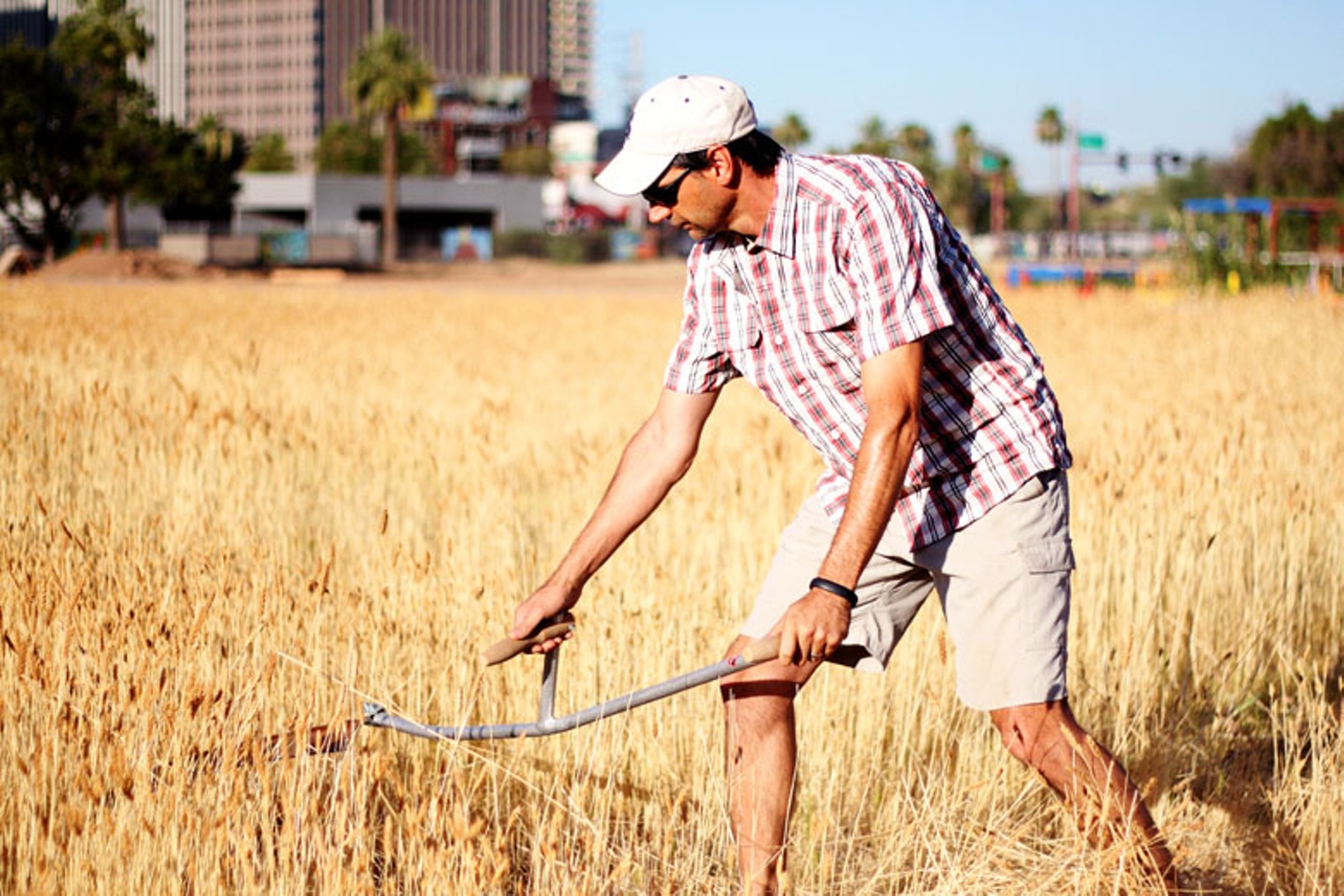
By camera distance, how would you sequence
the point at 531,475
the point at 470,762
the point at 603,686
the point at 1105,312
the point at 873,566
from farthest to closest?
the point at 1105,312, the point at 531,475, the point at 603,686, the point at 470,762, the point at 873,566

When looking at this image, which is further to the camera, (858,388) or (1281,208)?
(1281,208)

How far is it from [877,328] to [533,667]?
5.41 feet

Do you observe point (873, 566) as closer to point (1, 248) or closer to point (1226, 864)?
point (1226, 864)

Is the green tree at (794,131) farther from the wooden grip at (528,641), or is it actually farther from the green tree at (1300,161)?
the wooden grip at (528,641)

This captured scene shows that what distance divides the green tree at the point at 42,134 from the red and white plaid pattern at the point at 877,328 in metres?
49.9

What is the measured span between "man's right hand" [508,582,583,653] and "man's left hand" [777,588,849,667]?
1.89ft

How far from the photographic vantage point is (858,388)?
3160 mm

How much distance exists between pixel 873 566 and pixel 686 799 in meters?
0.93

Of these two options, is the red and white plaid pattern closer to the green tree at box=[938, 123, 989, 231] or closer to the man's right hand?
the man's right hand

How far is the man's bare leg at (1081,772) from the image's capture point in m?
3.00

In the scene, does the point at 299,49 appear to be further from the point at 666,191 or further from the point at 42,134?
the point at 666,191

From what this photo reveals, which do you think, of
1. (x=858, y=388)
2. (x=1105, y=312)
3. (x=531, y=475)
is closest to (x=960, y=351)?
(x=858, y=388)

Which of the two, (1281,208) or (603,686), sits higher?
(1281,208)

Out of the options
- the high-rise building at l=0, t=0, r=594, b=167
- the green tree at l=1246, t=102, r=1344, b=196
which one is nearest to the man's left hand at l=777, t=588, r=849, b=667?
the green tree at l=1246, t=102, r=1344, b=196
